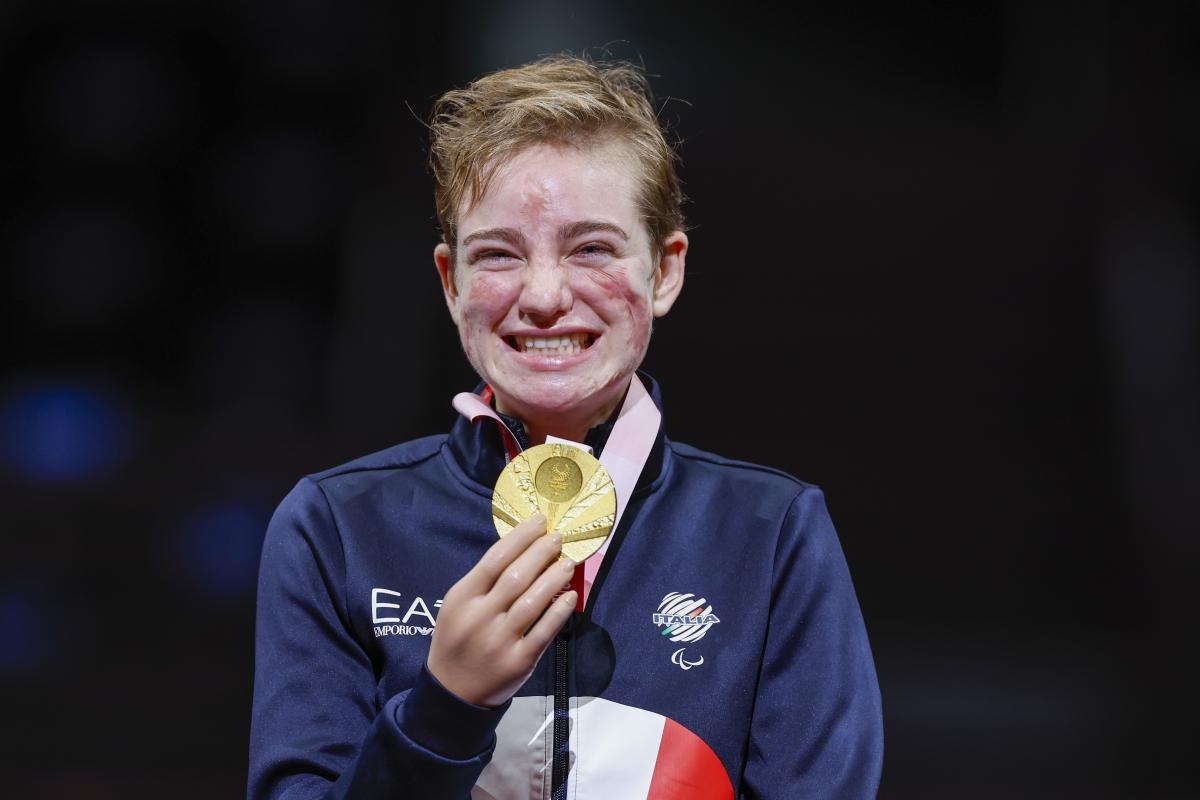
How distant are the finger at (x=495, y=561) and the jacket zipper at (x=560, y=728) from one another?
A: 0.26 metres

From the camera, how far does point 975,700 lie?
3094mm

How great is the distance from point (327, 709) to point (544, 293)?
22.6 inches

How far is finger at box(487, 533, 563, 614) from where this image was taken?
4.00 ft

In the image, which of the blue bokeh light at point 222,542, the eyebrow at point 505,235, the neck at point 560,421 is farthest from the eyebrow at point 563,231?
the blue bokeh light at point 222,542

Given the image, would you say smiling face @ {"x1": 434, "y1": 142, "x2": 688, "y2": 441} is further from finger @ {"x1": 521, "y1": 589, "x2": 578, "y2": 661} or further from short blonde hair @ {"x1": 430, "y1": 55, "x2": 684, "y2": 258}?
finger @ {"x1": 521, "y1": 589, "x2": 578, "y2": 661}

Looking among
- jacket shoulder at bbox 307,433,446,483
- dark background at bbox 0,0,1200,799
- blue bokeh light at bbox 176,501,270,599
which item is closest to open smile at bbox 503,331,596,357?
jacket shoulder at bbox 307,433,446,483

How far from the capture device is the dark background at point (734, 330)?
2939 millimetres

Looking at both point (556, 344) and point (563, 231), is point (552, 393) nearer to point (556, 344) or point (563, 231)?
point (556, 344)

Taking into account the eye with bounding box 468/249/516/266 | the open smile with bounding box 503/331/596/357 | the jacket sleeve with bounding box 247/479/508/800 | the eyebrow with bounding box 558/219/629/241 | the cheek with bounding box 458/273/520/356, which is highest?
the eyebrow with bounding box 558/219/629/241

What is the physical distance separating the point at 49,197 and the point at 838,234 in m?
2.03

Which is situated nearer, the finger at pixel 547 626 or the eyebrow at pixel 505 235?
the finger at pixel 547 626

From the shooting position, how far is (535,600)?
1.22m

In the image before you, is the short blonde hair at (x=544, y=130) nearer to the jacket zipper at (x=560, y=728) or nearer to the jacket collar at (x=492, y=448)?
the jacket collar at (x=492, y=448)

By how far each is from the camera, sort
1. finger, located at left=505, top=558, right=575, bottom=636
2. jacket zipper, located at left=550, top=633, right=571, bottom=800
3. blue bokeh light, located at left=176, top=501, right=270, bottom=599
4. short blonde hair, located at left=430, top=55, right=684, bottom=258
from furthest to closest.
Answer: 1. blue bokeh light, located at left=176, top=501, right=270, bottom=599
2. short blonde hair, located at left=430, top=55, right=684, bottom=258
3. jacket zipper, located at left=550, top=633, right=571, bottom=800
4. finger, located at left=505, top=558, right=575, bottom=636
